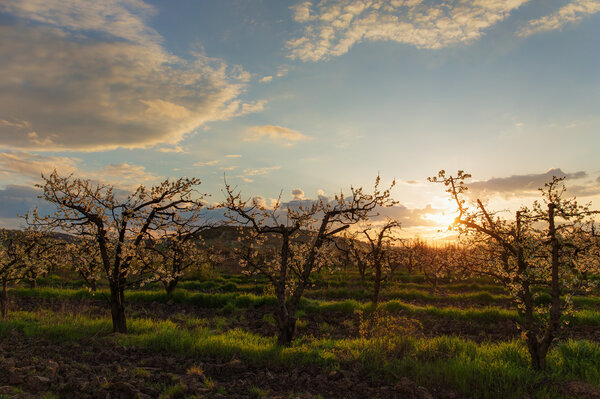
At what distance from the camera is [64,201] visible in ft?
41.5

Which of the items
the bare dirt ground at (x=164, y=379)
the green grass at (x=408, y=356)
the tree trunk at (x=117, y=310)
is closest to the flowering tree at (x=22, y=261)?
the green grass at (x=408, y=356)

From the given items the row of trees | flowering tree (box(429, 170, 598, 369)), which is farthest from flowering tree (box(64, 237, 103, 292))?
flowering tree (box(429, 170, 598, 369))

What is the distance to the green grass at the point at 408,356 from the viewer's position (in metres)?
8.79

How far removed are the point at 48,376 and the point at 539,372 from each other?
11.7m

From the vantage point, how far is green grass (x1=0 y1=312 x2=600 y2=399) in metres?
8.79

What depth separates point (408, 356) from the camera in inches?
399

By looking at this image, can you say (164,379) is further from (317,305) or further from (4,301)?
(317,305)

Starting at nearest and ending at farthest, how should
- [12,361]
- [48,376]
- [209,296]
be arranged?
[48,376]
[12,361]
[209,296]

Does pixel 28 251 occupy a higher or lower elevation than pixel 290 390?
higher

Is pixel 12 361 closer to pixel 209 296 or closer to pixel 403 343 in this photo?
pixel 403 343

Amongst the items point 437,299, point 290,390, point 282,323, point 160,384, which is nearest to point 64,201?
point 160,384

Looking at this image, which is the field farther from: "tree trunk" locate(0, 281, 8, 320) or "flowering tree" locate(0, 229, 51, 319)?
"flowering tree" locate(0, 229, 51, 319)

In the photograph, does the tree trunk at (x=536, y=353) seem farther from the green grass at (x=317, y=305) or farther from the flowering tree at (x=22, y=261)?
the flowering tree at (x=22, y=261)

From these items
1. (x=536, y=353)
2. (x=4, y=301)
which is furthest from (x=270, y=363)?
(x=4, y=301)
